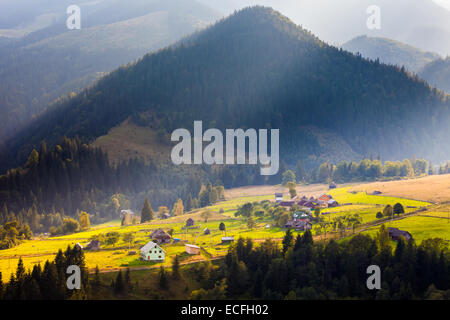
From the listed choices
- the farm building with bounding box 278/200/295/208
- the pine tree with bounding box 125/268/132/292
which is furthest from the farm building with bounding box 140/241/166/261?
the farm building with bounding box 278/200/295/208

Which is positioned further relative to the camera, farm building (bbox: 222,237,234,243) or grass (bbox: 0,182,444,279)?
farm building (bbox: 222,237,234,243)

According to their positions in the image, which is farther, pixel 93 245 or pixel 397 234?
pixel 93 245

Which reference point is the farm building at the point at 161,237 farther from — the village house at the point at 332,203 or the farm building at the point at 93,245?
the village house at the point at 332,203

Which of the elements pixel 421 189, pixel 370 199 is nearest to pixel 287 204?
pixel 370 199

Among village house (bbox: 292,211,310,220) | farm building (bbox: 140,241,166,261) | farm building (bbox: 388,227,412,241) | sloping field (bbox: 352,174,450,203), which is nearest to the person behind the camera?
farm building (bbox: 388,227,412,241)

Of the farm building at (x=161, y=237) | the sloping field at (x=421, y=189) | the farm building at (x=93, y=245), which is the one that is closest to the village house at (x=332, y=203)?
the sloping field at (x=421, y=189)

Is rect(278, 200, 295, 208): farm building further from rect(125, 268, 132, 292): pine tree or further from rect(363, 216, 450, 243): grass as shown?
Result: rect(125, 268, 132, 292): pine tree

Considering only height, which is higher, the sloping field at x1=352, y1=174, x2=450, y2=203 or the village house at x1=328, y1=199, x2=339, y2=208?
the sloping field at x1=352, y1=174, x2=450, y2=203

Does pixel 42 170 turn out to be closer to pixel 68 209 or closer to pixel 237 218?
pixel 68 209

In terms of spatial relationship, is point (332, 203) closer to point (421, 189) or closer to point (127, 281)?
point (421, 189)
